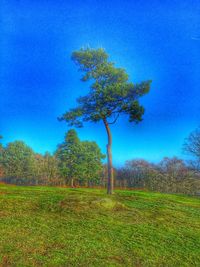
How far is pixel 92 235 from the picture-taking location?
652 centimetres

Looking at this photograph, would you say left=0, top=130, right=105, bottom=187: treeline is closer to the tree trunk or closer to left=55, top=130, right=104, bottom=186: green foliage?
left=55, top=130, right=104, bottom=186: green foliage

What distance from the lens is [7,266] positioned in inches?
191

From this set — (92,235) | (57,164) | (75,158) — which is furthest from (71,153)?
(92,235)

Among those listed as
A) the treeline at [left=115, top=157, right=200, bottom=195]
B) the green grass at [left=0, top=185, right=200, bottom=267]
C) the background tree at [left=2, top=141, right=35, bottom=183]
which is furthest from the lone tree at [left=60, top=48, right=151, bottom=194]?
the background tree at [left=2, top=141, right=35, bottom=183]

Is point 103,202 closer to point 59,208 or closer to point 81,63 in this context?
point 59,208

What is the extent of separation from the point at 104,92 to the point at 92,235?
1152 centimetres

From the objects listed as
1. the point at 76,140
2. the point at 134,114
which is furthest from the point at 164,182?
the point at 134,114

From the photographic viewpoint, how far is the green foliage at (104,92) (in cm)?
1681

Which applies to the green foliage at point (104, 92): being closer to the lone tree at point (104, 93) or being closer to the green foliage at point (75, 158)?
the lone tree at point (104, 93)

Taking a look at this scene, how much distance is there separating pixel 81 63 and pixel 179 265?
1517cm

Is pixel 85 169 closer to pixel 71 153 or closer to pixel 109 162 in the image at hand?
pixel 71 153

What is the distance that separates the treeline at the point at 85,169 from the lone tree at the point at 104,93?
1840 cm

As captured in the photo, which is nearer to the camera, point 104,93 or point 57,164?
point 104,93

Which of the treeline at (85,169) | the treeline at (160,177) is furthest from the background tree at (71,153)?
the treeline at (160,177)
